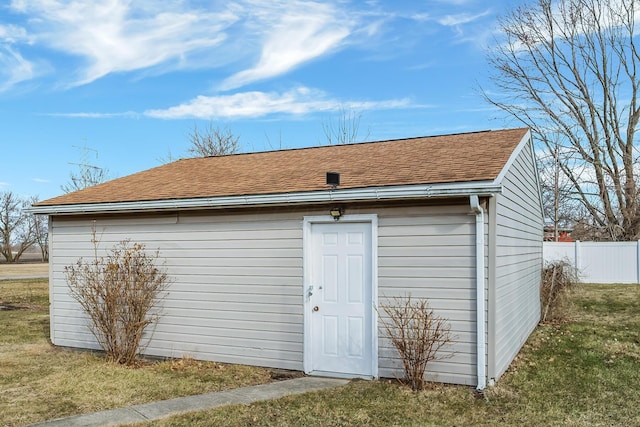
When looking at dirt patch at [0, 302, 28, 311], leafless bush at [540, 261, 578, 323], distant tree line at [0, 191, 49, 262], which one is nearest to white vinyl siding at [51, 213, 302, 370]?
leafless bush at [540, 261, 578, 323]

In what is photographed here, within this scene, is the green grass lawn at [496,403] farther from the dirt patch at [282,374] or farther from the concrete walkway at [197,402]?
the dirt patch at [282,374]

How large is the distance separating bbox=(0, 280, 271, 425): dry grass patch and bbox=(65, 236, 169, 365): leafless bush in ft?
1.02

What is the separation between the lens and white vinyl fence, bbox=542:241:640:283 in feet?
68.0

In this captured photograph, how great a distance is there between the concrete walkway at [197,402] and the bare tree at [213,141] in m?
23.6

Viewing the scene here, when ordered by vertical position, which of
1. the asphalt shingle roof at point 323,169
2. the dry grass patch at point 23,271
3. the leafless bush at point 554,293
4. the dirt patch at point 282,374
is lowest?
the dry grass patch at point 23,271

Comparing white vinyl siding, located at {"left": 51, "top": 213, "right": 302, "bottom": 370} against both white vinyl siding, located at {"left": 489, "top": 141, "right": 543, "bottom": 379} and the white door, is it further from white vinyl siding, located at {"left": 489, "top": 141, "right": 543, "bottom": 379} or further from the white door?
white vinyl siding, located at {"left": 489, "top": 141, "right": 543, "bottom": 379}

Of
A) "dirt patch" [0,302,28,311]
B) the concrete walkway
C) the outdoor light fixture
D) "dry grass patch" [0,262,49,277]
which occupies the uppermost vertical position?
the outdoor light fixture

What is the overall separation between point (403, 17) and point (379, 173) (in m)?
8.52

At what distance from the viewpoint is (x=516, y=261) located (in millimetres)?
7965

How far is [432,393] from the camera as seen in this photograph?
5.88 meters

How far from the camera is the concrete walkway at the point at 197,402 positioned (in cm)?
514

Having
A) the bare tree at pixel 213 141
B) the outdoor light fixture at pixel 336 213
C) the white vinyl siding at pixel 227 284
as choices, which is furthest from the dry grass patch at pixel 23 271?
the outdoor light fixture at pixel 336 213

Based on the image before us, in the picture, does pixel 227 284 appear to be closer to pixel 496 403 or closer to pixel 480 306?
pixel 480 306

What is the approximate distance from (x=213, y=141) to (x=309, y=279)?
2342cm
